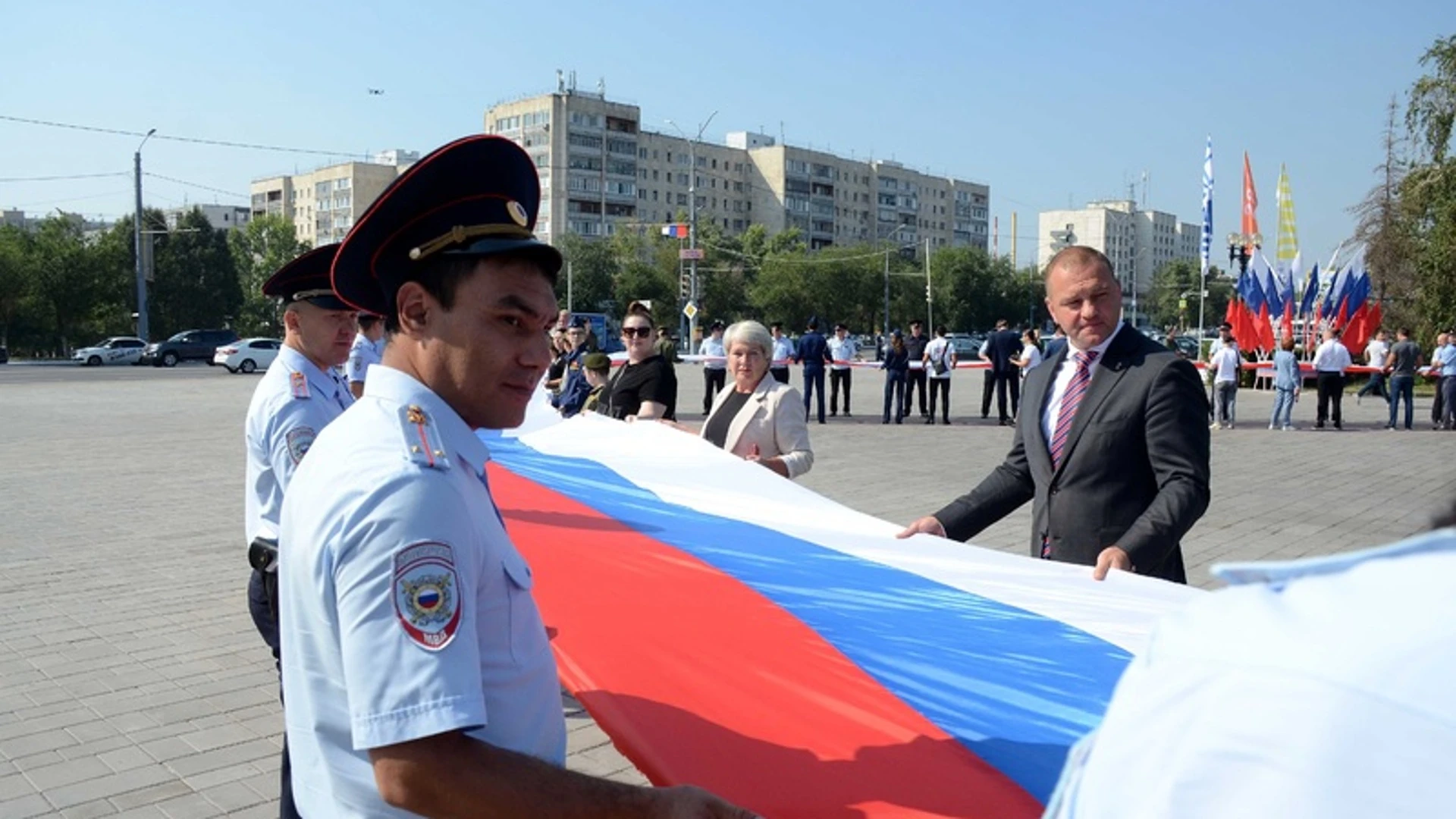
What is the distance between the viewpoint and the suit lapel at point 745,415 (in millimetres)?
5887

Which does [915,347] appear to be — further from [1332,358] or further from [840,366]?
[1332,358]

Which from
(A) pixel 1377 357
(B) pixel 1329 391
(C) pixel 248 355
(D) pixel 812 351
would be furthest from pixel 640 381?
Answer: (C) pixel 248 355

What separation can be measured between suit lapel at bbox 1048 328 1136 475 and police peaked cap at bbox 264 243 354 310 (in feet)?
8.32

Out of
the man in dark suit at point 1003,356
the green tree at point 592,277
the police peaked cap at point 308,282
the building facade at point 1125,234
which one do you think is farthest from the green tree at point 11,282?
the building facade at point 1125,234

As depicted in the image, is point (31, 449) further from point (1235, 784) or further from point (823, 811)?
point (1235, 784)

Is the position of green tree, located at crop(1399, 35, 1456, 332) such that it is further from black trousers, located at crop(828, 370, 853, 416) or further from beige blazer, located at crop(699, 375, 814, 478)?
beige blazer, located at crop(699, 375, 814, 478)

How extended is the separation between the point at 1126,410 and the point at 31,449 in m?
16.1

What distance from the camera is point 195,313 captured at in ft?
218

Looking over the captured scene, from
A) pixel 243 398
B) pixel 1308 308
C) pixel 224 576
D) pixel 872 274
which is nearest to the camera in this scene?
pixel 224 576

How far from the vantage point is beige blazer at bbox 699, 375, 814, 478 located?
5840 millimetres

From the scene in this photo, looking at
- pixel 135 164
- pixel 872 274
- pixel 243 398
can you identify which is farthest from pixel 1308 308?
pixel 872 274

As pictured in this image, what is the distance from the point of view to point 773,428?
5844 mm

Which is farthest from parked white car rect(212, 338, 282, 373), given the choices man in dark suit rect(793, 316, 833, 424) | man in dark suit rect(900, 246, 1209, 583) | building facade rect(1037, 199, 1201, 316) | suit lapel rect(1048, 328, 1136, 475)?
building facade rect(1037, 199, 1201, 316)

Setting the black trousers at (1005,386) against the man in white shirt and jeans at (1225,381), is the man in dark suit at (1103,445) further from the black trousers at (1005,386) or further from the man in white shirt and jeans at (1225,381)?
the man in white shirt and jeans at (1225,381)
